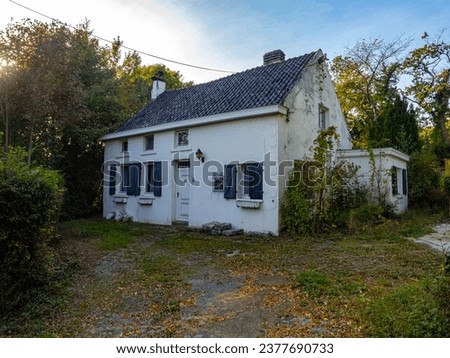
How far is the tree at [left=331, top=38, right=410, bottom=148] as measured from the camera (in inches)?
854

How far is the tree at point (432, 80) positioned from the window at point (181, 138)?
17.5 m

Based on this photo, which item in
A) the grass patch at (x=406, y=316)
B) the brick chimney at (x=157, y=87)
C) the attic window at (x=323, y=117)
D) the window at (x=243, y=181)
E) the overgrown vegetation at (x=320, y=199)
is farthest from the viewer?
the brick chimney at (x=157, y=87)

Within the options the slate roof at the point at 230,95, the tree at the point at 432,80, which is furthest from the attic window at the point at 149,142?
the tree at the point at 432,80

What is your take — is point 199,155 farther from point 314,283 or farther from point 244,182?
point 314,283

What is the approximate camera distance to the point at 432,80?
68.2 ft

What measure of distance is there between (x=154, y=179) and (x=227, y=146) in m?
3.69

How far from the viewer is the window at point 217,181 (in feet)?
33.6

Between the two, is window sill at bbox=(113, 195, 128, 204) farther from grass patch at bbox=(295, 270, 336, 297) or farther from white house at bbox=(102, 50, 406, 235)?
grass patch at bbox=(295, 270, 336, 297)

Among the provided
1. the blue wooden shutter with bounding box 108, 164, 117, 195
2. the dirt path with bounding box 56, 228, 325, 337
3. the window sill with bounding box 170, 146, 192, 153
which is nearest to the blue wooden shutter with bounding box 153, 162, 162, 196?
the window sill with bounding box 170, 146, 192, 153

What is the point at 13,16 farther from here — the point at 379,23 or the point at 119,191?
the point at 379,23

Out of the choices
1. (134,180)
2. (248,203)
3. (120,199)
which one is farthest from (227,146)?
(120,199)

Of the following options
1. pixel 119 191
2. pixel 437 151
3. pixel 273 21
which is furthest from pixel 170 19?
pixel 437 151

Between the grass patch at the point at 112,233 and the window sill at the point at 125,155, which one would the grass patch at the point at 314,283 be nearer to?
the grass patch at the point at 112,233

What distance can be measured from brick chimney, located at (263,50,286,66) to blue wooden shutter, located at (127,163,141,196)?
7048mm
